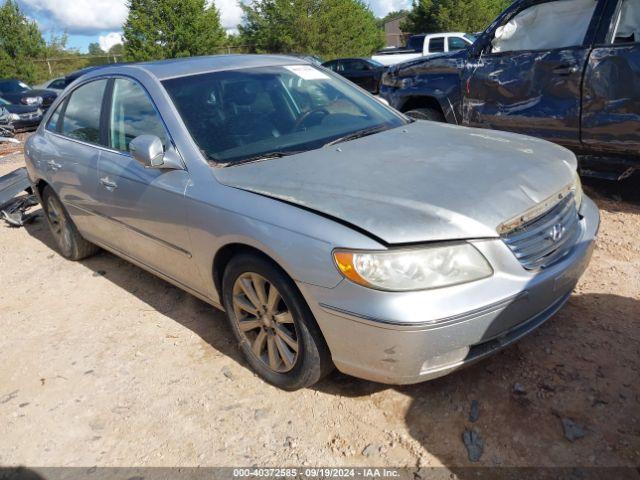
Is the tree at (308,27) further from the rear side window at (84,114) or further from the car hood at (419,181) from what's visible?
the car hood at (419,181)

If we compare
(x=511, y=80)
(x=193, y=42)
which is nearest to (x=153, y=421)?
(x=511, y=80)

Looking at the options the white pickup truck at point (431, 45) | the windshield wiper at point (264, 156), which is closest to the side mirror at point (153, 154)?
the windshield wiper at point (264, 156)

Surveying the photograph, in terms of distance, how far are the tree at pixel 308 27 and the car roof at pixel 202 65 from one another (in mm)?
28115

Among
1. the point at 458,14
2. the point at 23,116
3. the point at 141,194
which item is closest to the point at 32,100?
the point at 23,116

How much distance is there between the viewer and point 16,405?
3.02 metres

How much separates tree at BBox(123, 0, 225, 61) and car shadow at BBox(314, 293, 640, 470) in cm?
2702

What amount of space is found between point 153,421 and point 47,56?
36720 mm

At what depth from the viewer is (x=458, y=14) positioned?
3189 cm

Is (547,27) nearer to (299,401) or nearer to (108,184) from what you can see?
(108,184)

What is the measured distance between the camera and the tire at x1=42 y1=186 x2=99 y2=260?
4727 millimetres

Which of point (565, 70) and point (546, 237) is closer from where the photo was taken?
point (546, 237)

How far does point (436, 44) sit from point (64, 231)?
16325 millimetres

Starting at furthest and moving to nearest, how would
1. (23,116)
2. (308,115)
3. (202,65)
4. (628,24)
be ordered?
(23,116) → (628,24) → (202,65) → (308,115)

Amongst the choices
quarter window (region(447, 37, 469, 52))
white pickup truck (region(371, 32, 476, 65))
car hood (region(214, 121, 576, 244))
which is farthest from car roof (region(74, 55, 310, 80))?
quarter window (region(447, 37, 469, 52))
